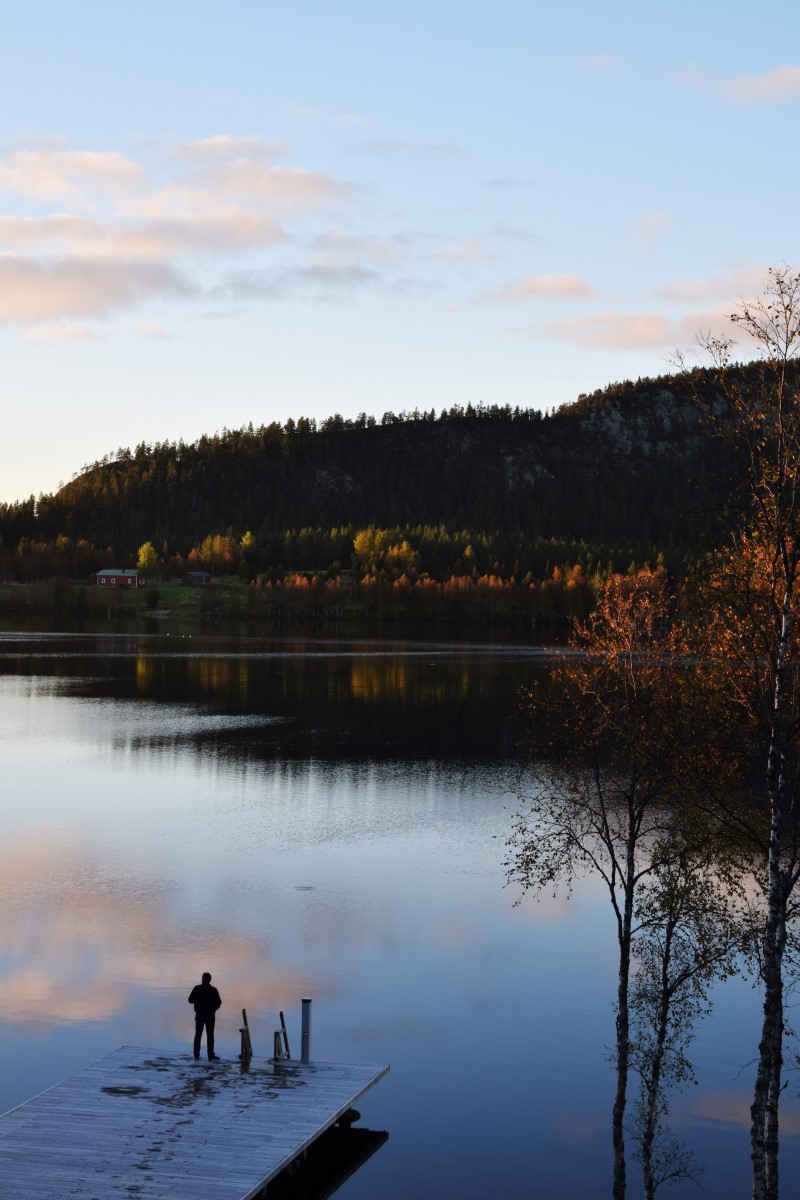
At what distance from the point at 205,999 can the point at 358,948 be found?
14995 mm

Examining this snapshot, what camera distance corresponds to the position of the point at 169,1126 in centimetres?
2850

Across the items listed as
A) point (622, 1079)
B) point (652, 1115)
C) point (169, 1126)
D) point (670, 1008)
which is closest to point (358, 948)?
point (670, 1008)

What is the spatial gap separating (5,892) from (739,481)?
38.7 m

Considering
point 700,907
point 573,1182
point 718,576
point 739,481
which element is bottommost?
point 573,1182

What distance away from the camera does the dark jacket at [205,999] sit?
1313 inches

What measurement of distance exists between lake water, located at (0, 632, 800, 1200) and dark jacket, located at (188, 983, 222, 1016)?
11.2ft

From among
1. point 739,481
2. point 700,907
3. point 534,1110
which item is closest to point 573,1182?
point 534,1110

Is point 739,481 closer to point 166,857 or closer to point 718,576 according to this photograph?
point 718,576

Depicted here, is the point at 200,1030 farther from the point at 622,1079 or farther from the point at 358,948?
the point at 358,948

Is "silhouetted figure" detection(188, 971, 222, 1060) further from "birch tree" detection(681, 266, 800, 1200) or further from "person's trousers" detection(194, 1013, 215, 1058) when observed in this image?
"birch tree" detection(681, 266, 800, 1200)

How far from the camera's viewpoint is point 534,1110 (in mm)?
35062

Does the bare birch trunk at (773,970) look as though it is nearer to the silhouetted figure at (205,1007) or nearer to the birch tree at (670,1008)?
the birch tree at (670,1008)

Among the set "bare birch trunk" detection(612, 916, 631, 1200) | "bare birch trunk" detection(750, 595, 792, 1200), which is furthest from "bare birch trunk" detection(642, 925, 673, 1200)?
"bare birch trunk" detection(750, 595, 792, 1200)

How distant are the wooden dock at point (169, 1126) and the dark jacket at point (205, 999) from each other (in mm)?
1334
